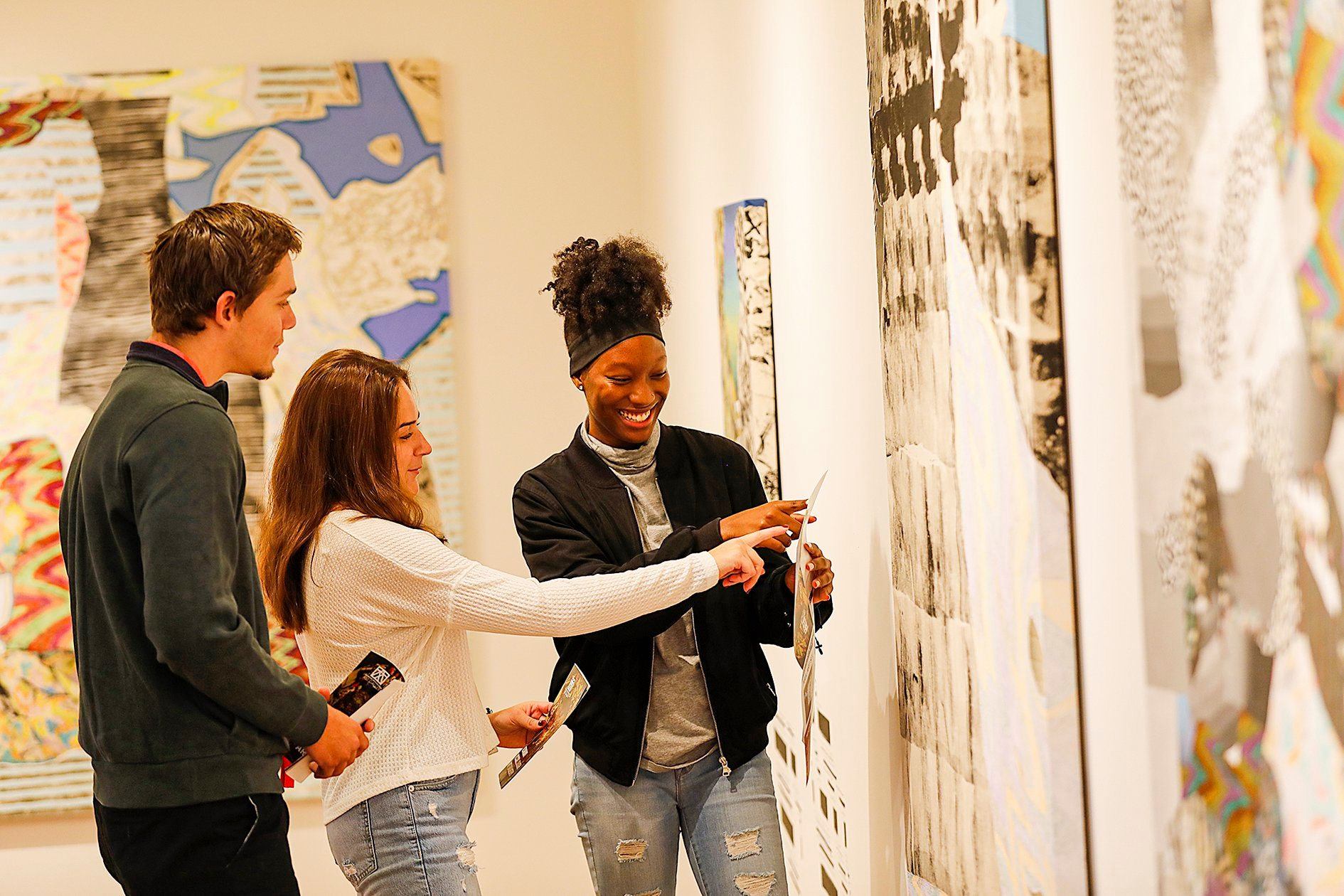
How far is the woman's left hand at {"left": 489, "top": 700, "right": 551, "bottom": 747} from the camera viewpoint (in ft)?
7.25

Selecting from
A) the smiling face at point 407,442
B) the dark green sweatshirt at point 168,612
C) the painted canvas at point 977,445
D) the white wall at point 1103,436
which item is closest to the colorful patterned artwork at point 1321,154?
the white wall at point 1103,436

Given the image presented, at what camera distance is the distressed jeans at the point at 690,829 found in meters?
2.16

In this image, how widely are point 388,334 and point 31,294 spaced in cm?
123

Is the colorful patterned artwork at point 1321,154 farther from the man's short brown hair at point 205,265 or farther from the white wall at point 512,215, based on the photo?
the white wall at point 512,215

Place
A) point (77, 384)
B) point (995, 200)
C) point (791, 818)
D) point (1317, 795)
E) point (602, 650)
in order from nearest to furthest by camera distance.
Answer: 1. point (1317, 795)
2. point (995, 200)
3. point (602, 650)
4. point (791, 818)
5. point (77, 384)

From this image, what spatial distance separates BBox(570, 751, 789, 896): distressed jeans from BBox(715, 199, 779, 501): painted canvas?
0.84 m

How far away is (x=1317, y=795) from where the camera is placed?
860 mm

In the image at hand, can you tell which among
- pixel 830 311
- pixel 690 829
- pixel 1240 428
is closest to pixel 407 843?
pixel 690 829

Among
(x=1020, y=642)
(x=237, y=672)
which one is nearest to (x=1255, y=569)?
(x=1020, y=642)

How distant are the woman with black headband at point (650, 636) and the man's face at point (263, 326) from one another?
0.57 m

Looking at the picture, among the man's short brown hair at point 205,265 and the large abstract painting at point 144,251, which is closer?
the man's short brown hair at point 205,265

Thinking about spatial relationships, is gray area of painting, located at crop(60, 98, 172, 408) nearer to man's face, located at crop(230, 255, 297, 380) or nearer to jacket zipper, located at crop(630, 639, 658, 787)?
man's face, located at crop(230, 255, 297, 380)

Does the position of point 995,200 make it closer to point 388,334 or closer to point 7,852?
point 388,334

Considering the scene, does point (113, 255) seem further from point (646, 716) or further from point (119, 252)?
point (646, 716)
